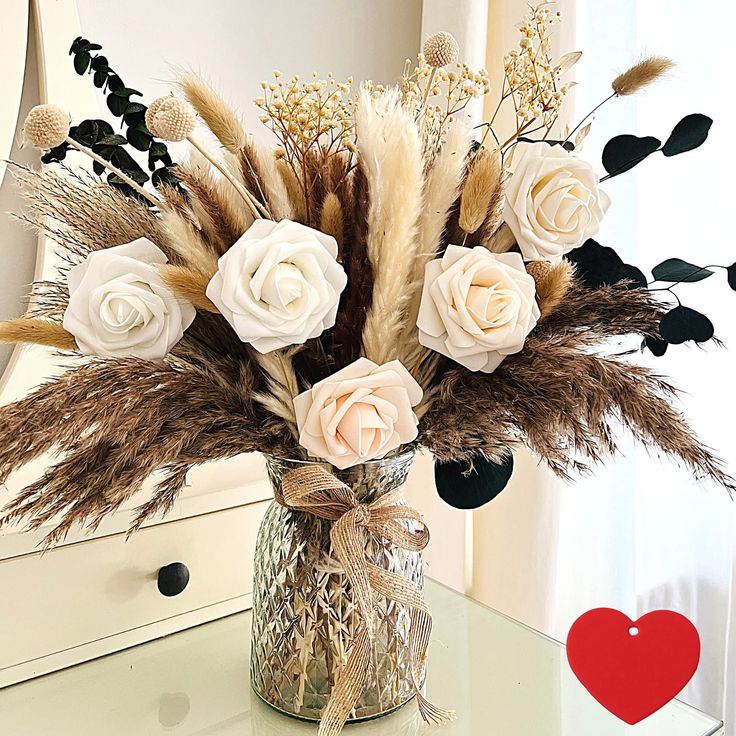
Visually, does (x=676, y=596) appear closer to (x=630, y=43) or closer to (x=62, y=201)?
(x=630, y=43)

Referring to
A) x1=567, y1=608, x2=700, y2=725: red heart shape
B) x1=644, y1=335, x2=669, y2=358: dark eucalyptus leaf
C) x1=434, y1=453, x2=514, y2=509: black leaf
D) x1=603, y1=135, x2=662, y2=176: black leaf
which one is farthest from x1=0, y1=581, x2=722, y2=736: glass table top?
x1=603, y1=135, x2=662, y2=176: black leaf

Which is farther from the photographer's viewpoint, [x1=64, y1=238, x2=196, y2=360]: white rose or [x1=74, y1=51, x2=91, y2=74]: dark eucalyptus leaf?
[x1=74, y1=51, x2=91, y2=74]: dark eucalyptus leaf

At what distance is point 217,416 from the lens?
624 millimetres

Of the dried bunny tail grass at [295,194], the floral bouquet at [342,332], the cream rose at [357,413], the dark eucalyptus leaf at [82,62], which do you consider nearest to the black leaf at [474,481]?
the floral bouquet at [342,332]

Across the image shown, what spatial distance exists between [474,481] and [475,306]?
0.65 ft

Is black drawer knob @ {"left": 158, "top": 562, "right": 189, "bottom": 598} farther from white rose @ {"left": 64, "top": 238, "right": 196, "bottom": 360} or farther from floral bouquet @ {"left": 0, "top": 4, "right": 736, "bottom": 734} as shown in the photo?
white rose @ {"left": 64, "top": 238, "right": 196, "bottom": 360}

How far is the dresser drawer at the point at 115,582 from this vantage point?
2.71 feet

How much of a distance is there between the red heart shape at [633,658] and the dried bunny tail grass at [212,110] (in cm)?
54

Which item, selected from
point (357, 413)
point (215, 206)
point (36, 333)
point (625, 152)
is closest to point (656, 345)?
point (625, 152)

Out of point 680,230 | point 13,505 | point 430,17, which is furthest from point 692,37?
point 13,505

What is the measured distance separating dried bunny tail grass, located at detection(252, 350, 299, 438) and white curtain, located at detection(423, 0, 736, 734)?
0.67 metres

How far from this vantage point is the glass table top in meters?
0.76

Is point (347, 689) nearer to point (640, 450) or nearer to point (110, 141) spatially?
point (110, 141)

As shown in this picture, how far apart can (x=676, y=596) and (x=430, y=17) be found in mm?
977
